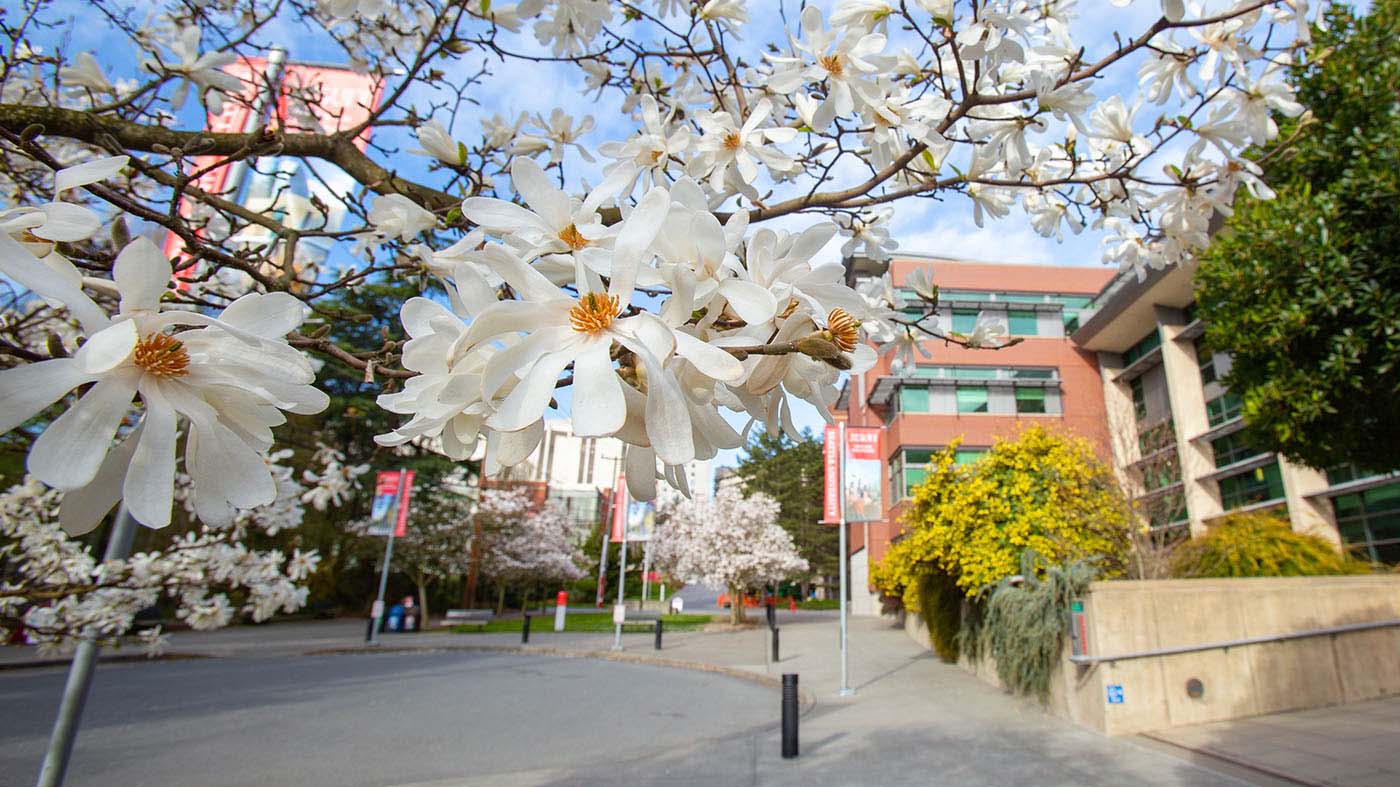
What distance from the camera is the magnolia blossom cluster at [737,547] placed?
20828 mm

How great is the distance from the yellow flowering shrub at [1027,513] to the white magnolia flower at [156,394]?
27.6ft

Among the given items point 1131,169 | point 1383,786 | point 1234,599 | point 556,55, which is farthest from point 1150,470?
point 556,55

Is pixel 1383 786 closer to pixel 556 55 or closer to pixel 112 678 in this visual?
pixel 556 55

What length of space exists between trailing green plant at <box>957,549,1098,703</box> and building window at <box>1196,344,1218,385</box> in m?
13.2

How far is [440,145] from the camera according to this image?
1.80 metres

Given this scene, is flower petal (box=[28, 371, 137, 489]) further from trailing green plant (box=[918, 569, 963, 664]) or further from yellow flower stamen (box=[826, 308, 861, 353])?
trailing green plant (box=[918, 569, 963, 664])

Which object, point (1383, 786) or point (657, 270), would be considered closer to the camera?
point (657, 270)

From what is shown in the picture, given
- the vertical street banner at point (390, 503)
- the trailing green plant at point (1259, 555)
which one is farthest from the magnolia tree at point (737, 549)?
the trailing green plant at point (1259, 555)

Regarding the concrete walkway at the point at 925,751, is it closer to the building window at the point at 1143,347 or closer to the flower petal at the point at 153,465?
the flower petal at the point at 153,465

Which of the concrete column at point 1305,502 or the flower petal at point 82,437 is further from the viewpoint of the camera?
the concrete column at point 1305,502

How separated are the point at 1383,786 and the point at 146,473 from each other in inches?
219

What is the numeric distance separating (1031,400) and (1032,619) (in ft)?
58.6

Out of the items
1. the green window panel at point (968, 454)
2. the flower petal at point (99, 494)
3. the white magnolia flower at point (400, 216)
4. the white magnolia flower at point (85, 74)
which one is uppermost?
the green window panel at point (968, 454)

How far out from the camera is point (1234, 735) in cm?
521
